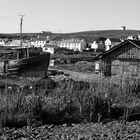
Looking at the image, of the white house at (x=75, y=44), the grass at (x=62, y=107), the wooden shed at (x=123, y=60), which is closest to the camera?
the grass at (x=62, y=107)

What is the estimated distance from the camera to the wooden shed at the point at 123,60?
27.9m

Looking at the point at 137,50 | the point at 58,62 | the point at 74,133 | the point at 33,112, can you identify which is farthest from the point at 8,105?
the point at 58,62

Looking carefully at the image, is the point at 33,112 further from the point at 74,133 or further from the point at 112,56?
the point at 112,56

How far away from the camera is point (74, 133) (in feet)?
28.8

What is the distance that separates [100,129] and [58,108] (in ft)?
6.47

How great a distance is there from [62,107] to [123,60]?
715 inches

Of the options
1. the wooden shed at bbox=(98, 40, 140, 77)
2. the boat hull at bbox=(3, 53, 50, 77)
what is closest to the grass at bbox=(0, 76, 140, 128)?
the wooden shed at bbox=(98, 40, 140, 77)

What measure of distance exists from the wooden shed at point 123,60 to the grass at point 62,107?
1518 cm

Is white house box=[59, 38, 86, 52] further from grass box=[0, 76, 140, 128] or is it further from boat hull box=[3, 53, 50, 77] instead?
grass box=[0, 76, 140, 128]

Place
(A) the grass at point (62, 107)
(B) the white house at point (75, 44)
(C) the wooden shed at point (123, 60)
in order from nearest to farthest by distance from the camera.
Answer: (A) the grass at point (62, 107)
(C) the wooden shed at point (123, 60)
(B) the white house at point (75, 44)

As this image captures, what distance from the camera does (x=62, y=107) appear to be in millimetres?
11148

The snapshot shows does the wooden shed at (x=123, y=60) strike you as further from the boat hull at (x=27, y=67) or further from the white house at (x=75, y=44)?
the white house at (x=75, y=44)

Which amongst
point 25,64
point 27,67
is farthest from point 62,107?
point 27,67

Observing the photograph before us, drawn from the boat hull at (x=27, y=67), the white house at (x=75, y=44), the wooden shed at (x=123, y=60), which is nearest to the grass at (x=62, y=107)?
the wooden shed at (x=123, y=60)
